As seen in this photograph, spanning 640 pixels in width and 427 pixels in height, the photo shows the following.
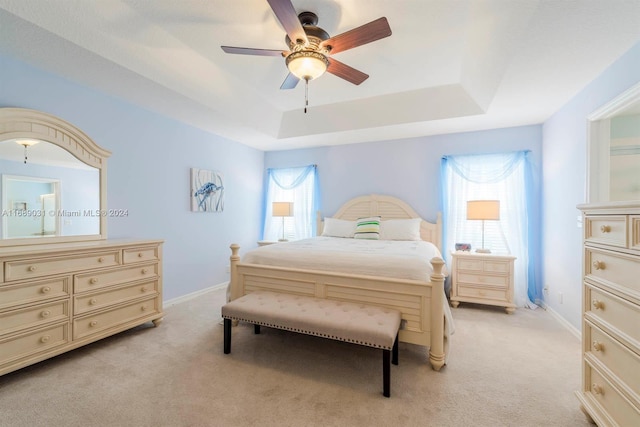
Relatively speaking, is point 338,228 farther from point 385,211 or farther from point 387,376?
point 387,376

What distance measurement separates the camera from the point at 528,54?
2.07 meters

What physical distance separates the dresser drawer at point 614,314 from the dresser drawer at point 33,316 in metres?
3.51

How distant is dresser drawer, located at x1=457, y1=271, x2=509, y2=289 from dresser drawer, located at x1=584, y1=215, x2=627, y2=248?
77.4 inches

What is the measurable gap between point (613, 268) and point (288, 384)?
1973 mm

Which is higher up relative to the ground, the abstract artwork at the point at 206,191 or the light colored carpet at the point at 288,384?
the abstract artwork at the point at 206,191

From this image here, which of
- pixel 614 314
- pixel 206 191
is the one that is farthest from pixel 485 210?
pixel 206 191

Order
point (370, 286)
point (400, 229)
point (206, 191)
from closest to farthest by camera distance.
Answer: point (370, 286) → point (400, 229) → point (206, 191)

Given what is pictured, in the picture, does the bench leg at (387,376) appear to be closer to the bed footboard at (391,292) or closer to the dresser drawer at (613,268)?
the bed footboard at (391,292)

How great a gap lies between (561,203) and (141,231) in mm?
4805

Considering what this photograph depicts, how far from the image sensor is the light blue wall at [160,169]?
2428 millimetres

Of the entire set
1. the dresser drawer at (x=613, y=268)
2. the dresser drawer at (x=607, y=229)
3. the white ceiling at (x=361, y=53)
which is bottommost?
the dresser drawer at (x=613, y=268)

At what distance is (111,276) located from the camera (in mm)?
2430

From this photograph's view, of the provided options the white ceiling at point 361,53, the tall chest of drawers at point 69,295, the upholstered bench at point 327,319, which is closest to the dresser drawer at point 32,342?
the tall chest of drawers at point 69,295

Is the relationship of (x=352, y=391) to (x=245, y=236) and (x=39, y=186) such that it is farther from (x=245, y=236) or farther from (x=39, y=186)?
(x=245, y=236)
